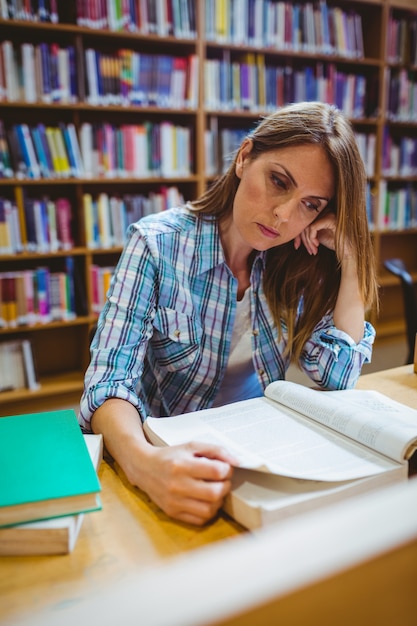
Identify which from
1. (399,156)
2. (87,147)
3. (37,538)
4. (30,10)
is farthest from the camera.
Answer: (399,156)

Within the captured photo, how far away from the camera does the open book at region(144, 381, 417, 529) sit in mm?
653

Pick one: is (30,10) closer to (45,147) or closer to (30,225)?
(45,147)

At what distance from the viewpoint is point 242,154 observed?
4.01 feet

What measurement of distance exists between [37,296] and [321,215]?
1.74 meters

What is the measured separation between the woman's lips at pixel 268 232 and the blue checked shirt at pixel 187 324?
13cm

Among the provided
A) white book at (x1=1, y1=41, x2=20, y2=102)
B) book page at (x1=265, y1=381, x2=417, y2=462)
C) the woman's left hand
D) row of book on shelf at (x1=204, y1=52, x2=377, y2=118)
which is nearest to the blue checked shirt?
the woman's left hand

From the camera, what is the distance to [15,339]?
272 cm

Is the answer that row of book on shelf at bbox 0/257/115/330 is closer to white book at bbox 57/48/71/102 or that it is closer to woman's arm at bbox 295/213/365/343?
white book at bbox 57/48/71/102

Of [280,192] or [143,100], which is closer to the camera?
[280,192]

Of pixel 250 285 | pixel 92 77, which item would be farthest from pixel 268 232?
pixel 92 77

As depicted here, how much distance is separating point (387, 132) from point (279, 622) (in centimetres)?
365

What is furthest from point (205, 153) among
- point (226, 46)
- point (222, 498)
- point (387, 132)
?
point (222, 498)

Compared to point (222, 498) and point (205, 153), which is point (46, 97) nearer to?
point (205, 153)

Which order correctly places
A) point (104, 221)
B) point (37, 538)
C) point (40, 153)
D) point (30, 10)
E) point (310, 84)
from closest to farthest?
point (37, 538)
point (30, 10)
point (40, 153)
point (104, 221)
point (310, 84)
